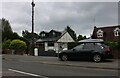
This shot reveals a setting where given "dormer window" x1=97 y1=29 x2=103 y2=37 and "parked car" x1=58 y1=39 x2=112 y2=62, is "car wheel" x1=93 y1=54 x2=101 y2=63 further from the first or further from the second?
"dormer window" x1=97 y1=29 x2=103 y2=37

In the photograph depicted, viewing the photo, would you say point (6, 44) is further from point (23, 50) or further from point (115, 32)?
point (115, 32)

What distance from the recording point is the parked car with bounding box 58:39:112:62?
819 inches

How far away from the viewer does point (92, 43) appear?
2167 cm

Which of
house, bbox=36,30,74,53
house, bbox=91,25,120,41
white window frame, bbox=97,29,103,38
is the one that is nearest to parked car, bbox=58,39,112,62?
house, bbox=91,25,120,41

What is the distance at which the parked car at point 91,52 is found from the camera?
2081 centimetres

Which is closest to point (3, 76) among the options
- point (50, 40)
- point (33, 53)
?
point (33, 53)

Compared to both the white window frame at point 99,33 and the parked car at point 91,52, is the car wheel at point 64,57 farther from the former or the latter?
the white window frame at point 99,33

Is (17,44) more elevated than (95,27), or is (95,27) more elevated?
(95,27)

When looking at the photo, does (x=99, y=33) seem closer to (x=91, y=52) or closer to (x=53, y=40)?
(x=53, y=40)

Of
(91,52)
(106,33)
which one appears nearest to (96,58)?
(91,52)

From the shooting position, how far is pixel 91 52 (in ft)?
69.5

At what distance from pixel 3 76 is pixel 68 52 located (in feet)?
31.4

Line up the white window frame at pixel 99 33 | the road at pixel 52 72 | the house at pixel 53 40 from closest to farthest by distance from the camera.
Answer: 1. the road at pixel 52 72
2. the white window frame at pixel 99 33
3. the house at pixel 53 40

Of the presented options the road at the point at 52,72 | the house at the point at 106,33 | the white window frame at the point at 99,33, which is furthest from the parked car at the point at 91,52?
the white window frame at the point at 99,33
